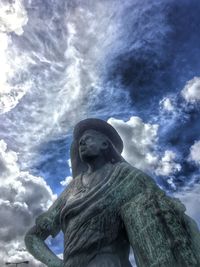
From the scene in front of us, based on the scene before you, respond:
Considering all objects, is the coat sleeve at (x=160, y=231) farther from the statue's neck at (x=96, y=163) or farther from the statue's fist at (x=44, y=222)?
the statue's fist at (x=44, y=222)

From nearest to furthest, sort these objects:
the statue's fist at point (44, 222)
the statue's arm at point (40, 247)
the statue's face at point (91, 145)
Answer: the statue's arm at point (40, 247)
the statue's fist at point (44, 222)
the statue's face at point (91, 145)

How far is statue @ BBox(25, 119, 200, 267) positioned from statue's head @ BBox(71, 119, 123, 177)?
18 mm

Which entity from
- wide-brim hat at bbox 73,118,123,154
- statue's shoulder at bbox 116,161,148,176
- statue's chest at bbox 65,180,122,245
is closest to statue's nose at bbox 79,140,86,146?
wide-brim hat at bbox 73,118,123,154

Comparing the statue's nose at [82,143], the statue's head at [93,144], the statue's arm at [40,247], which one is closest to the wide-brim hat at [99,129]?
the statue's head at [93,144]

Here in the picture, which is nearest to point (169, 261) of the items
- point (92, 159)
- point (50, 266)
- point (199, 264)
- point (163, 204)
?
point (199, 264)

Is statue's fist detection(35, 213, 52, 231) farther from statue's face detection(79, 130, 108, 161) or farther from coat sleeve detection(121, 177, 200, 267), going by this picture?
coat sleeve detection(121, 177, 200, 267)

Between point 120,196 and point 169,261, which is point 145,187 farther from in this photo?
point 169,261

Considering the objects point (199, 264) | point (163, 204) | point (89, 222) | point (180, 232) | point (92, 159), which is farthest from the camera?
point (92, 159)

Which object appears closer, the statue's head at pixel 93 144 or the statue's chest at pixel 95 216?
the statue's chest at pixel 95 216

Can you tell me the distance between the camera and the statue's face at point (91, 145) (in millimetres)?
5988

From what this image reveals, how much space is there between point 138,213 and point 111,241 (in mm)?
583

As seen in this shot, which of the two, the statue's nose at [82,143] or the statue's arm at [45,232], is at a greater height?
the statue's nose at [82,143]

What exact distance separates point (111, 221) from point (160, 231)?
83 centimetres

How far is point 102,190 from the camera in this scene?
532cm
